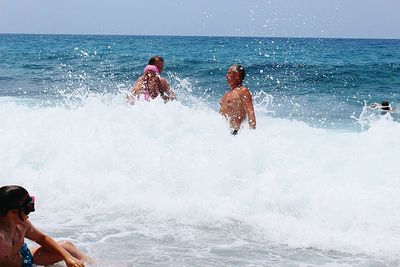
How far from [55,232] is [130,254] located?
945 mm

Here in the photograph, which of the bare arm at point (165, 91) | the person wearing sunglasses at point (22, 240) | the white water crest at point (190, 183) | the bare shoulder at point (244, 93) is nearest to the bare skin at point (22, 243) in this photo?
the person wearing sunglasses at point (22, 240)

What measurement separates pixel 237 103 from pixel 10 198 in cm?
396

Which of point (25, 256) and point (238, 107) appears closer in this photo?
point (25, 256)

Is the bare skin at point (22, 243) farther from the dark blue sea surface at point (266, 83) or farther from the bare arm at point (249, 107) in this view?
the dark blue sea surface at point (266, 83)

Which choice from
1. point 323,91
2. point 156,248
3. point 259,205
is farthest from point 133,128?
point 323,91

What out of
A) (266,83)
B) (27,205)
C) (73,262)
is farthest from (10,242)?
(266,83)

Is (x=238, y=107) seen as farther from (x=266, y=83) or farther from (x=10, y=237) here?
(x=266, y=83)

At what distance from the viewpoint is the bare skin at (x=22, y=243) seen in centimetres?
349

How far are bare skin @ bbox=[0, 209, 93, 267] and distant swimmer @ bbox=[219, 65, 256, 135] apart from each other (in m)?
3.27

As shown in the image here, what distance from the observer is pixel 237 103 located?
22.5 feet

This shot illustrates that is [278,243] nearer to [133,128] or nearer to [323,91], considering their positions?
[133,128]

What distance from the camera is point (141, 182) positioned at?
6227 millimetres

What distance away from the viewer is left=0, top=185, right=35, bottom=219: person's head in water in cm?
335

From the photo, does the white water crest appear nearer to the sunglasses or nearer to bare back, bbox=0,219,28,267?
bare back, bbox=0,219,28,267
